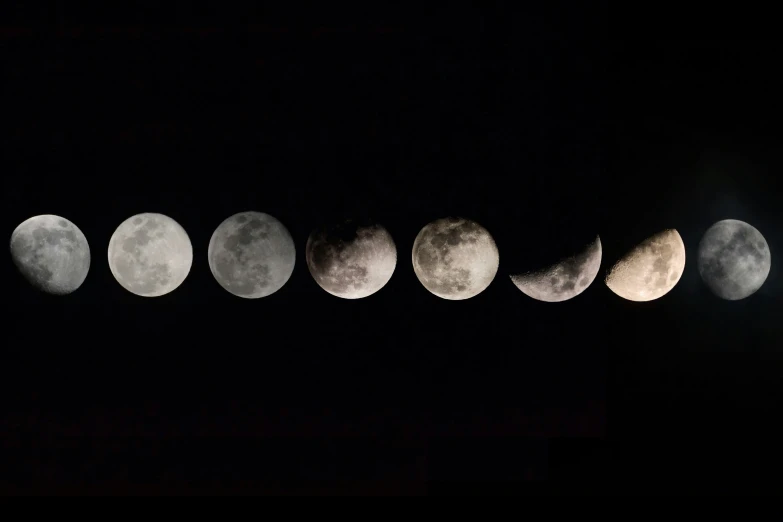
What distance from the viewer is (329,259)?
12.2ft

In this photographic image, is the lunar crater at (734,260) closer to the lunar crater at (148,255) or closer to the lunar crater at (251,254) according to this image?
the lunar crater at (251,254)

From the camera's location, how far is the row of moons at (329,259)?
369cm

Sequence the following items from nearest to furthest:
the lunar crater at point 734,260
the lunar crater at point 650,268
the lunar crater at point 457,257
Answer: the lunar crater at point 457,257
the lunar crater at point 650,268
the lunar crater at point 734,260

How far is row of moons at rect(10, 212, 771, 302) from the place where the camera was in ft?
12.1

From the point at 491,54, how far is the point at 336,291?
6.96 feet

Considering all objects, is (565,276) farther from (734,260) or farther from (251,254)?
(251,254)

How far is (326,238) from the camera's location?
374cm

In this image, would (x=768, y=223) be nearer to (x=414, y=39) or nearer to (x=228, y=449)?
(x=414, y=39)

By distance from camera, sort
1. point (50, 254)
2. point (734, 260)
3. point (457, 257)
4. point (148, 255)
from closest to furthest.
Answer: point (457, 257) → point (148, 255) → point (50, 254) → point (734, 260)

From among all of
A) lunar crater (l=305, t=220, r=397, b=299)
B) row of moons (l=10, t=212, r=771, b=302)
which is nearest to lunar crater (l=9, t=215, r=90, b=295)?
row of moons (l=10, t=212, r=771, b=302)

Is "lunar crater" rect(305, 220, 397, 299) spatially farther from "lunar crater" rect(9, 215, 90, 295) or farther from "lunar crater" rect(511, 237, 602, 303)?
"lunar crater" rect(9, 215, 90, 295)

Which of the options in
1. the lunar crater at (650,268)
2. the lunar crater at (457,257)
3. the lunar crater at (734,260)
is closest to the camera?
the lunar crater at (457,257)

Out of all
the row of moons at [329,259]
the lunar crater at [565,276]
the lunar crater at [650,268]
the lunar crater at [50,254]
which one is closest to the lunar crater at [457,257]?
the row of moons at [329,259]

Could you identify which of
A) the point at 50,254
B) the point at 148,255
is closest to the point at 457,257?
the point at 148,255
